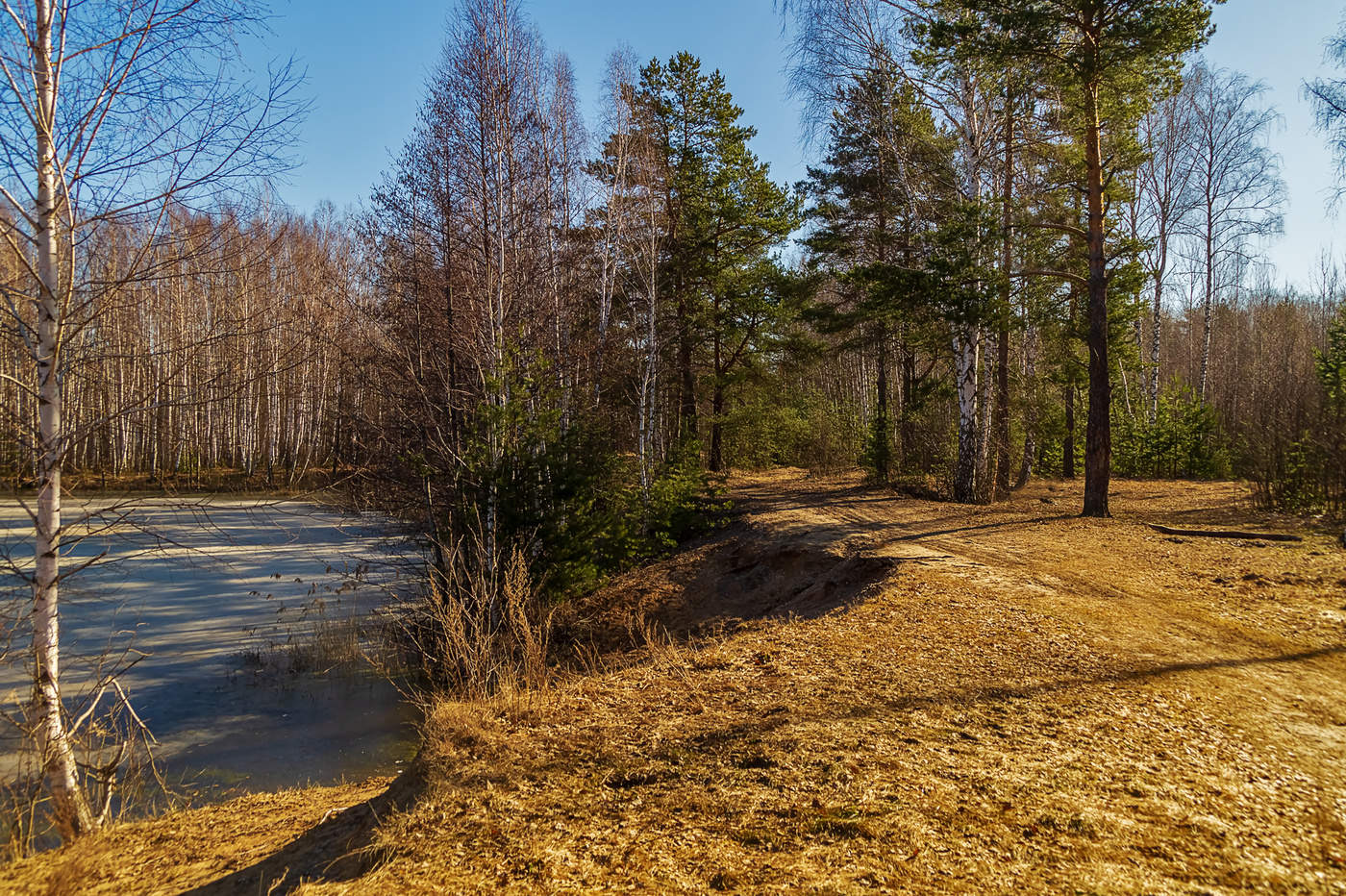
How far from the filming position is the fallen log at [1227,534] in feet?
29.8

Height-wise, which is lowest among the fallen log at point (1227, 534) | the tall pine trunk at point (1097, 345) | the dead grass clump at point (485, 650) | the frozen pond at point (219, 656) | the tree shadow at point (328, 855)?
the frozen pond at point (219, 656)

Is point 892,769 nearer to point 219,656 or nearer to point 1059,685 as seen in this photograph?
point 1059,685

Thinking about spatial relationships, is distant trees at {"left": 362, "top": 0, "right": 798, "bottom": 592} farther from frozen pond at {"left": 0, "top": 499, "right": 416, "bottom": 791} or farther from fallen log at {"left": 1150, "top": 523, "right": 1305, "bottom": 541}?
fallen log at {"left": 1150, "top": 523, "right": 1305, "bottom": 541}

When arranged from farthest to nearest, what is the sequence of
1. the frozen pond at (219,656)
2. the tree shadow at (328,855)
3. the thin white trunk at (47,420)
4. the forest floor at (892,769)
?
the frozen pond at (219,656), the thin white trunk at (47,420), the tree shadow at (328,855), the forest floor at (892,769)

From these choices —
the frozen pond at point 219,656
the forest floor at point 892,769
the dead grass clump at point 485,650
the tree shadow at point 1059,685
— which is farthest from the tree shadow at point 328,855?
the tree shadow at point 1059,685

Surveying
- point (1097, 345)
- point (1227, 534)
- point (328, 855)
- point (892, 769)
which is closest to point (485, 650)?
point (328, 855)

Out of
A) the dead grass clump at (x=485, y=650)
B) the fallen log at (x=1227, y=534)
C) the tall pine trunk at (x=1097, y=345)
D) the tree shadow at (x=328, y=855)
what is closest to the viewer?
the tree shadow at (x=328, y=855)

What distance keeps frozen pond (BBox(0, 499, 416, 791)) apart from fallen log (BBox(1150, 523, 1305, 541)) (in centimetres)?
1051

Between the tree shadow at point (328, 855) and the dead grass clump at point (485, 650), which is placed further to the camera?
the dead grass clump at point (485, 650)

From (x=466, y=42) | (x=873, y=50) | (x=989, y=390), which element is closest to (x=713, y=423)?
(x=989, y=390)

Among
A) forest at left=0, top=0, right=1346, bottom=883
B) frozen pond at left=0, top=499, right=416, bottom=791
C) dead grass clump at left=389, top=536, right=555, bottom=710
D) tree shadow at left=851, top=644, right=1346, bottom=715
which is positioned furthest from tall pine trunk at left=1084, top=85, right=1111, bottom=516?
frozen pond at left=0, top=499, right=416, bottom=791

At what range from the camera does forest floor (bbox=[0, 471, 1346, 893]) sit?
3.17 m

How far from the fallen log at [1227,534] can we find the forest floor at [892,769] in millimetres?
1285

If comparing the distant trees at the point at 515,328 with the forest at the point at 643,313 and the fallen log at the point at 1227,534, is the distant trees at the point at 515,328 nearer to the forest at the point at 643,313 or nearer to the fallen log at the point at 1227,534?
the forest at the point at 643,313
